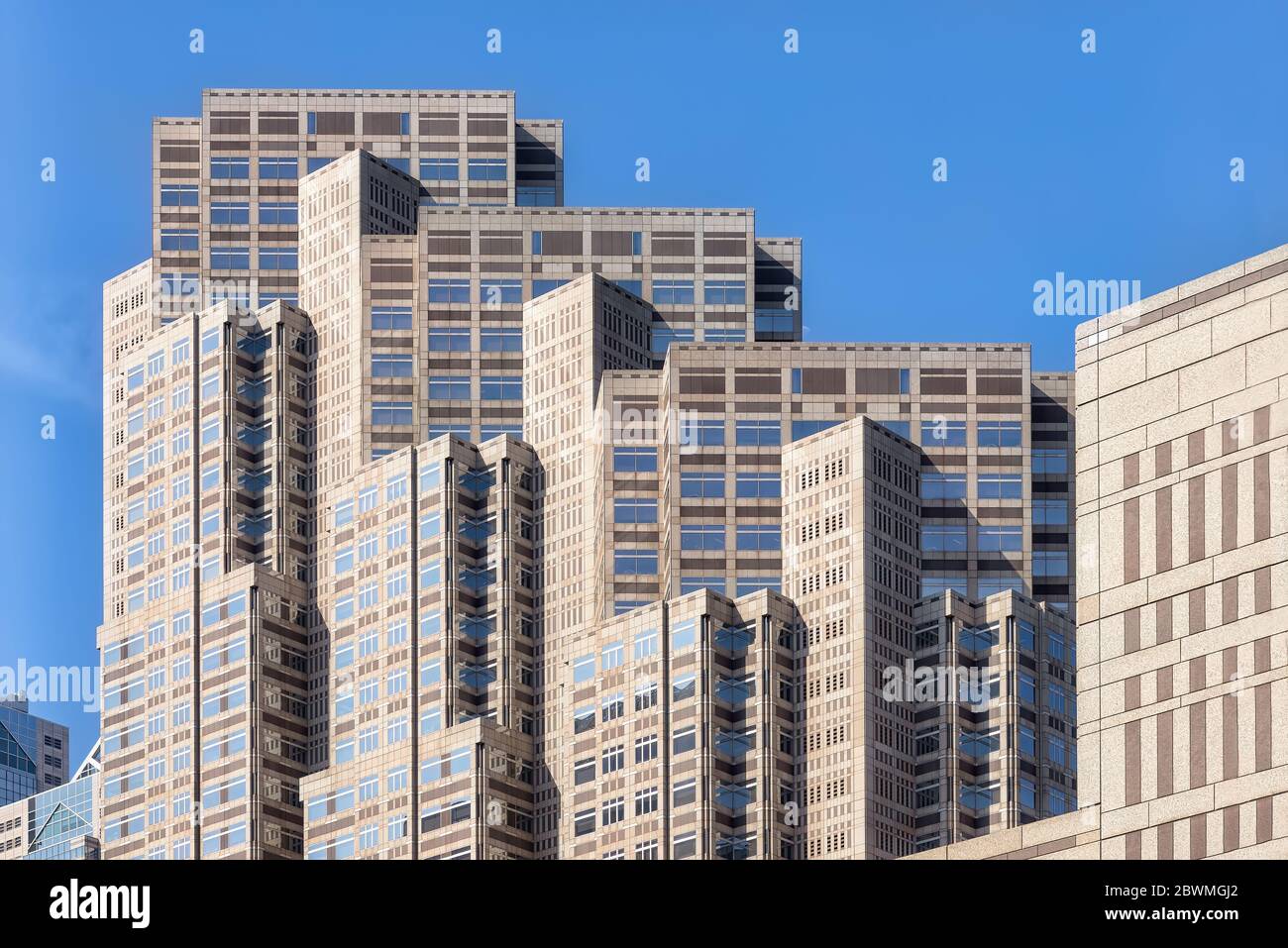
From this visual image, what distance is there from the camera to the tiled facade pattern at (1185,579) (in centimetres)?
13088

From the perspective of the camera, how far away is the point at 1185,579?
136 metres

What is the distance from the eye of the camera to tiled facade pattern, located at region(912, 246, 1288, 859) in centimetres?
13088

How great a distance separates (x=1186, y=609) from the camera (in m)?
135
